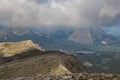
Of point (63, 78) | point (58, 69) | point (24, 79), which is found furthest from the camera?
point (58, 69)

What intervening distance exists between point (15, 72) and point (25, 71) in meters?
7.43

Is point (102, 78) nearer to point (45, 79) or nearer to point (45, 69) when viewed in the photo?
point (45, 79)

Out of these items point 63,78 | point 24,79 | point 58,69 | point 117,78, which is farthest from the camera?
point 58,69

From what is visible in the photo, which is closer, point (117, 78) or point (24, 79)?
point (117, 78)

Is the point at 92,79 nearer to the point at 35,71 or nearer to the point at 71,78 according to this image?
the point at 71,78

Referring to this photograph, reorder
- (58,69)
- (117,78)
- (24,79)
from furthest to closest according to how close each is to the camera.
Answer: (58,69) → (24,79) → (117,78)

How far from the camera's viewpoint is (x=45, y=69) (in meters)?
199

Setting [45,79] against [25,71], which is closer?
[45,79]

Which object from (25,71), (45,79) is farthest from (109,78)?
(25,71)

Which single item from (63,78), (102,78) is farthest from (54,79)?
(102,78)

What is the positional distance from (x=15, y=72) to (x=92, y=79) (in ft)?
577

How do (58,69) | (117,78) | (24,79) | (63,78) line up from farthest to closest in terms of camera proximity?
1. (58,69)
2. (24,79)
3. (63,78)
4. (117,78)

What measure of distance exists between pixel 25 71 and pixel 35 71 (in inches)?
306

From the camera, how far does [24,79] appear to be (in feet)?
112
